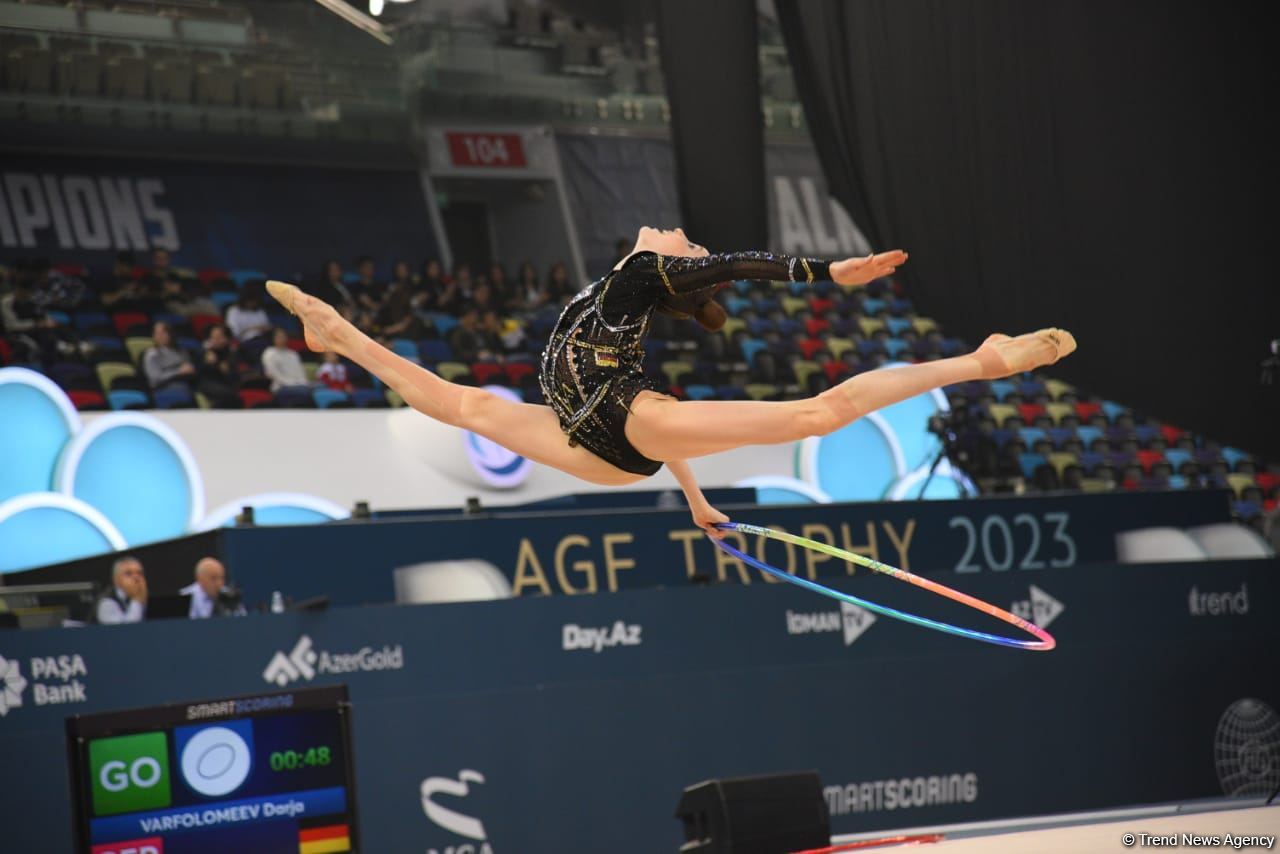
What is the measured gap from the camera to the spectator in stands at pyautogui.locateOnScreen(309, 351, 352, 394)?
1262 centimetres

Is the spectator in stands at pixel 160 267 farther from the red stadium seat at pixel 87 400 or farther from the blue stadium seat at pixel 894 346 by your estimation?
the blue stadium seat at pixel 894 346

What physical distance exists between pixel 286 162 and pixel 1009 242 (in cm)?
1170

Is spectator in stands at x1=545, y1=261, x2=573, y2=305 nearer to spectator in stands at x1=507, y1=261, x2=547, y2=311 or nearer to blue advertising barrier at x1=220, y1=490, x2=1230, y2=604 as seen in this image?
spectator in stands at x1=507, y1=261, x2=547, y2=311

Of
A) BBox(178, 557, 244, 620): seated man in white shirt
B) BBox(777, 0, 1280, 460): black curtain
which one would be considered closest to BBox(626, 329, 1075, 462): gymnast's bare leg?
BBox(178, 557, 244, 620): seated man in white shirt

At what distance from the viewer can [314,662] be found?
742 centimetres

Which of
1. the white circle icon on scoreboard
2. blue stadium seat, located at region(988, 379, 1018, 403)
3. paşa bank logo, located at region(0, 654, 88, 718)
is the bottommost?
the white circle icon on scoreboard

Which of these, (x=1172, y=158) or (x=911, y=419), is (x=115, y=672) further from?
(x=911, y=419)

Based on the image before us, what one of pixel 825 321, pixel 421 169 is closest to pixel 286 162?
pixel 421 169

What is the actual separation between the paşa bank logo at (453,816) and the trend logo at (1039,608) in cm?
377

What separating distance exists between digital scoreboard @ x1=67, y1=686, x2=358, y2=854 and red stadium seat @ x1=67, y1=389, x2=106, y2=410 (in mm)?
6404

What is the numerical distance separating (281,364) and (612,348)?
324 inches

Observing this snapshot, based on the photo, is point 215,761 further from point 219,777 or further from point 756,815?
point 756,815

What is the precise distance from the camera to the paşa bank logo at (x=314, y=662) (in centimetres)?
735

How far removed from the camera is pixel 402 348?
1383cm
